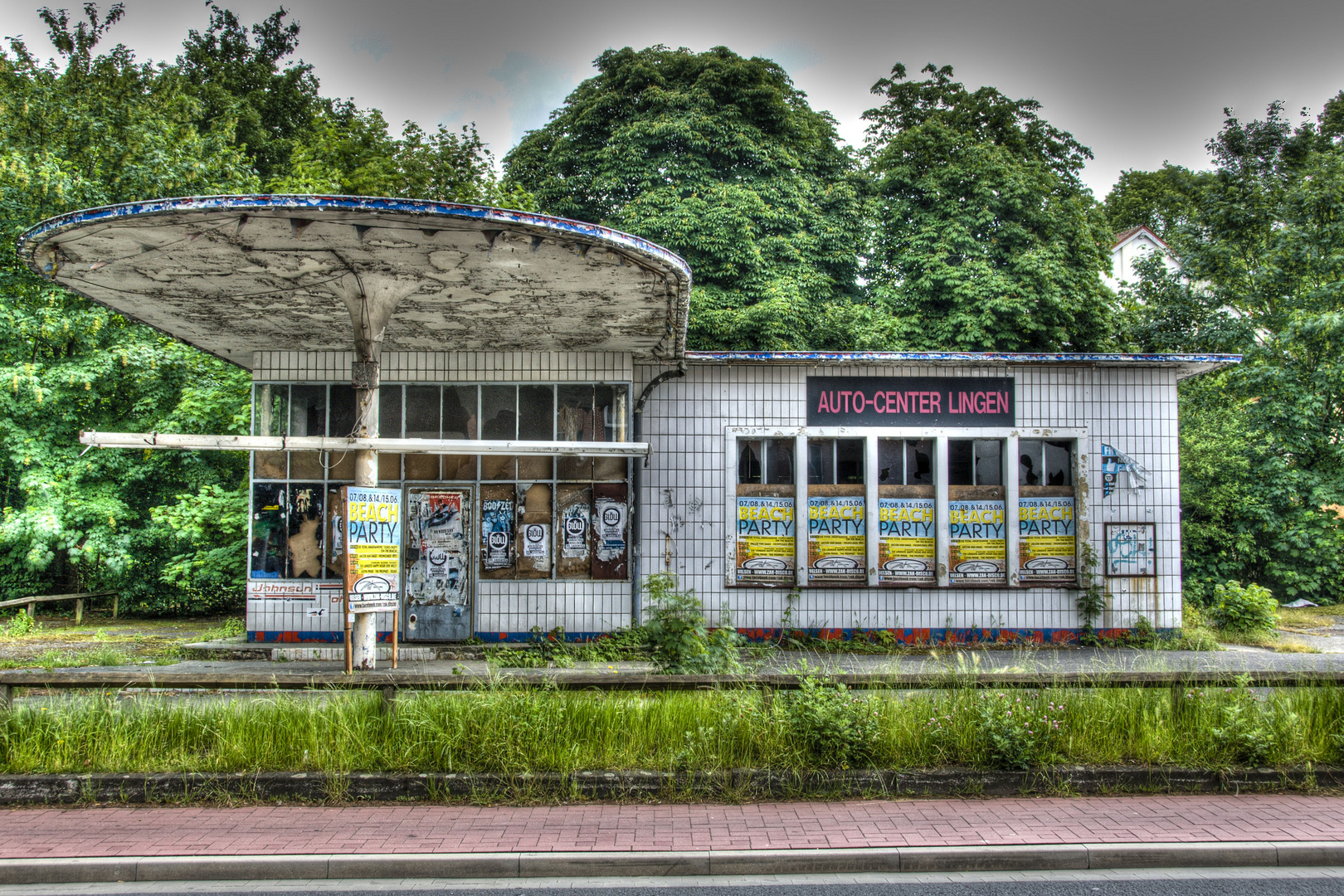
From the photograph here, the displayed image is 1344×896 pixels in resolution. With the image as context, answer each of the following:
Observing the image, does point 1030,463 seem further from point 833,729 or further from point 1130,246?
point 1130,246

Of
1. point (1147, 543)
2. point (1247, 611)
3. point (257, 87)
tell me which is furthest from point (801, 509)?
point (257, 87)

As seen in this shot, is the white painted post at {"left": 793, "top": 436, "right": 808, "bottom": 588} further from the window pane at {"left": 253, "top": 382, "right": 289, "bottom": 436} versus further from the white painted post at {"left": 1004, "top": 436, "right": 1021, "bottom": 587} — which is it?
the window pane at {"left": 253, "top": 382, "right": 289, "bottom": 436}

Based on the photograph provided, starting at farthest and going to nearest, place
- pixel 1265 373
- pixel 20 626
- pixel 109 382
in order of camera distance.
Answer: pixel 1265 373
pixel 109 382
pixel 20 626

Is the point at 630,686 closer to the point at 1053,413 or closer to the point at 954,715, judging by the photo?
the point at 954,715

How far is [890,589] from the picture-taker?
11.3 metres

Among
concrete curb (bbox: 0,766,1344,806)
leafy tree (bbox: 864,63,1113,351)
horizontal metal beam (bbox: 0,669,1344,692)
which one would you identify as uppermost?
leafy tree (bbox: 864,63,1113,351)

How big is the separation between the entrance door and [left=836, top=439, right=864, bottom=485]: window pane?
17.3 feet

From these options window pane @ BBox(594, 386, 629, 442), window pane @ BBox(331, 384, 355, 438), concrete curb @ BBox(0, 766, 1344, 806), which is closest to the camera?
concrete curb @ BBox(0, 766, 1344, 806)

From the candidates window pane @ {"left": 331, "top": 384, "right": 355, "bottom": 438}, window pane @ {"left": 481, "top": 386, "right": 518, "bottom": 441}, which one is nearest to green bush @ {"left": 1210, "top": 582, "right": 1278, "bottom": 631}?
window pane @ {"left": 481, "top": 386, "right": 518, "bottom": 441}

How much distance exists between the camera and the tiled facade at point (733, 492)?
11.0m

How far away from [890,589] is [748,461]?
8.81ft

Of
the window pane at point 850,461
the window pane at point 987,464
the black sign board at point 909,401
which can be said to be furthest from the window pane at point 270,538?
the window pane at point 987,464

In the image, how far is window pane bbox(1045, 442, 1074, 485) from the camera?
1167 centimetres

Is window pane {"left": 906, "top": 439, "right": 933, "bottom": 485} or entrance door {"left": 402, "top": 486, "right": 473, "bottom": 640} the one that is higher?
window pane {"left": 906, "top": 439, "right": 933, "bottom": 485}
